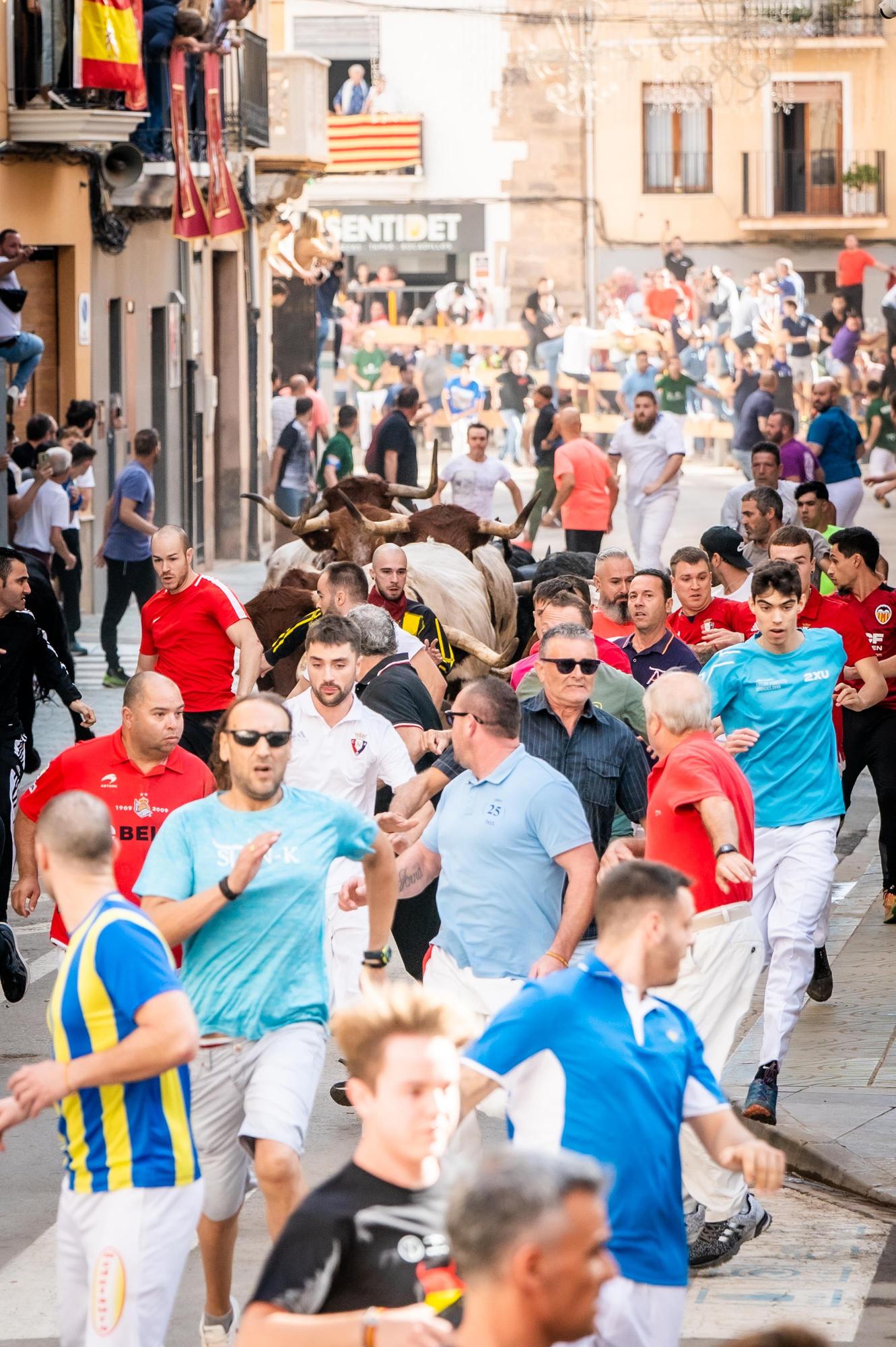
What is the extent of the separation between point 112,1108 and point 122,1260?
0.32 m

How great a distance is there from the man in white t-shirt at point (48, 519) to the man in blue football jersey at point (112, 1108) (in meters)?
13.2

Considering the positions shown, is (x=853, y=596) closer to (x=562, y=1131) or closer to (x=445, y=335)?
(x=562, y=1131)

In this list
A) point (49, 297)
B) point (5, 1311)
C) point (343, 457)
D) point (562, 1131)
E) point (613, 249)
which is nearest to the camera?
point (562, 1131)

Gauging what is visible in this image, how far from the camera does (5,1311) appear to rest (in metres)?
6.72

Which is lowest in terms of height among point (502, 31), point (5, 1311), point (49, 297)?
point (5, 1311)

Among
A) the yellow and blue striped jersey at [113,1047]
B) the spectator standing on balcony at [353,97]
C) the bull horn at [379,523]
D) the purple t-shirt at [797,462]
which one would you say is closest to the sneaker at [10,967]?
the yellow and blue striped jersey at [113,1047]

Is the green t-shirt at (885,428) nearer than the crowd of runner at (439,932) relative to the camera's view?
No

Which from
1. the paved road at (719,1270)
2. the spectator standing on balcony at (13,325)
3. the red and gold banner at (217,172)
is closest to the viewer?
the paved road at (719,1270)

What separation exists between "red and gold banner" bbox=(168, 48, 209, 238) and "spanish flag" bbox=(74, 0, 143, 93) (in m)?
2.16

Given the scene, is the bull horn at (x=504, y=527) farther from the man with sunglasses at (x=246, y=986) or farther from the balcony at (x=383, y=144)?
the balcony at (x=383, y=144)

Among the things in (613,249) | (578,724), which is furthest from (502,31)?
(578,724)

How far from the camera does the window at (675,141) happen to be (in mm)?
50750

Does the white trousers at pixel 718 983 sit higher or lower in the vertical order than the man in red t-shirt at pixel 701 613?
lower

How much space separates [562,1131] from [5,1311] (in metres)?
2.54
